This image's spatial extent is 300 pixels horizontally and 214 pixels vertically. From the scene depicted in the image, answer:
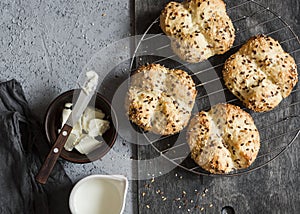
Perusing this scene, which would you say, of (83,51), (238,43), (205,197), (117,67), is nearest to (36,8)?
(83,51)

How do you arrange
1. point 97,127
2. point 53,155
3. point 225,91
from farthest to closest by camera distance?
1. point 225,91
2. point 97,127
3. point 53,155

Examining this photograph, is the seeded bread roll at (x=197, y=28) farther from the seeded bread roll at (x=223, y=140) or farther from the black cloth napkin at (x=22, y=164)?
the black cloth napkin at (x=22, y=164)

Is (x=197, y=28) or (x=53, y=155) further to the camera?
(x=197, y=28)

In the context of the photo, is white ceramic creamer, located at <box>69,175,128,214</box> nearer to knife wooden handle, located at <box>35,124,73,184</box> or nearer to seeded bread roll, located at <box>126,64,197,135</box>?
knife wooden handle, located at <box>35,124,73,184</box>

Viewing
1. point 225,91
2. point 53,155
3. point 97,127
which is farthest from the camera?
point 225,91

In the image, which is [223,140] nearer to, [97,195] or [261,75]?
[261,75]

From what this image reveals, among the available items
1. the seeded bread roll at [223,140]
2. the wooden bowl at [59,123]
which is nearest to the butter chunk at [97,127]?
the wooden bowl at [59,123]

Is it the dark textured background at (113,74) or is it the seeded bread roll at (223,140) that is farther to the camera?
the dark textured background at (113,74)

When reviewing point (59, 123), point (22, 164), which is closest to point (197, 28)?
point (59, 123)
